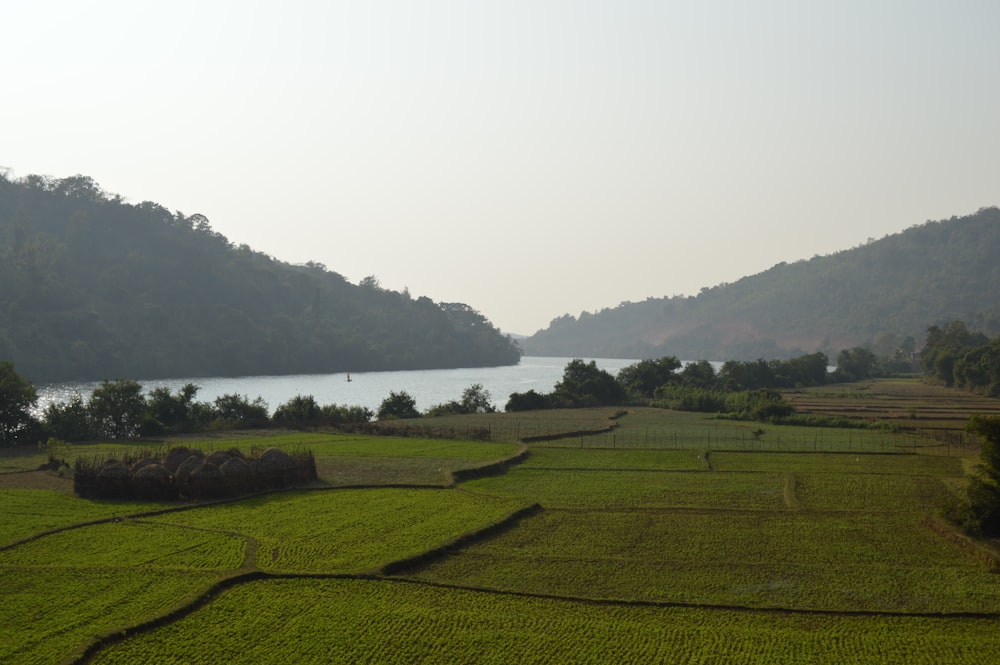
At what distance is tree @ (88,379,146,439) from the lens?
163 ft

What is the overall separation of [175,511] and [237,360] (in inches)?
4063

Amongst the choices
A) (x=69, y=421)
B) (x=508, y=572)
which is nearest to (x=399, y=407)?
(x=69, y=421)

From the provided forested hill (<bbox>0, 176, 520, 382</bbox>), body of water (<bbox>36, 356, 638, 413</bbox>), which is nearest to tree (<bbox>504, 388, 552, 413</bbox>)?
body of water (<bbox>36, 356, 638, 413</bbox>)

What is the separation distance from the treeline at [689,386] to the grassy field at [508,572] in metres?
34.6

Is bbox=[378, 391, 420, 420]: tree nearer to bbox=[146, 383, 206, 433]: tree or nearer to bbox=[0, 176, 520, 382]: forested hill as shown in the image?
bbox=[146, 383, 206, 433]: tree

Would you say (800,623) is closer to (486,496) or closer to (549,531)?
(549,531)

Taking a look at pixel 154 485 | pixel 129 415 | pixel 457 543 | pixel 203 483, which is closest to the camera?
pixel 457 543

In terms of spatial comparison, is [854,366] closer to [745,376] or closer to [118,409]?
[745,376]

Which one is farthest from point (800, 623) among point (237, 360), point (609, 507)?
point (237, 360)

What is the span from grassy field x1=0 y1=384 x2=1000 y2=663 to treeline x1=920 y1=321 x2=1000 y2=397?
5259cm

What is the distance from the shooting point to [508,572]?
20.4 meters

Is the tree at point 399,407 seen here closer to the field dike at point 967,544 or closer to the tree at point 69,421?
the tree at point 69,421

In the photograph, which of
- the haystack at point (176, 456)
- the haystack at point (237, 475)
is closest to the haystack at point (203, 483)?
the haystack at point (237, 475)

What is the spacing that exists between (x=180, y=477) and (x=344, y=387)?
90.2m
